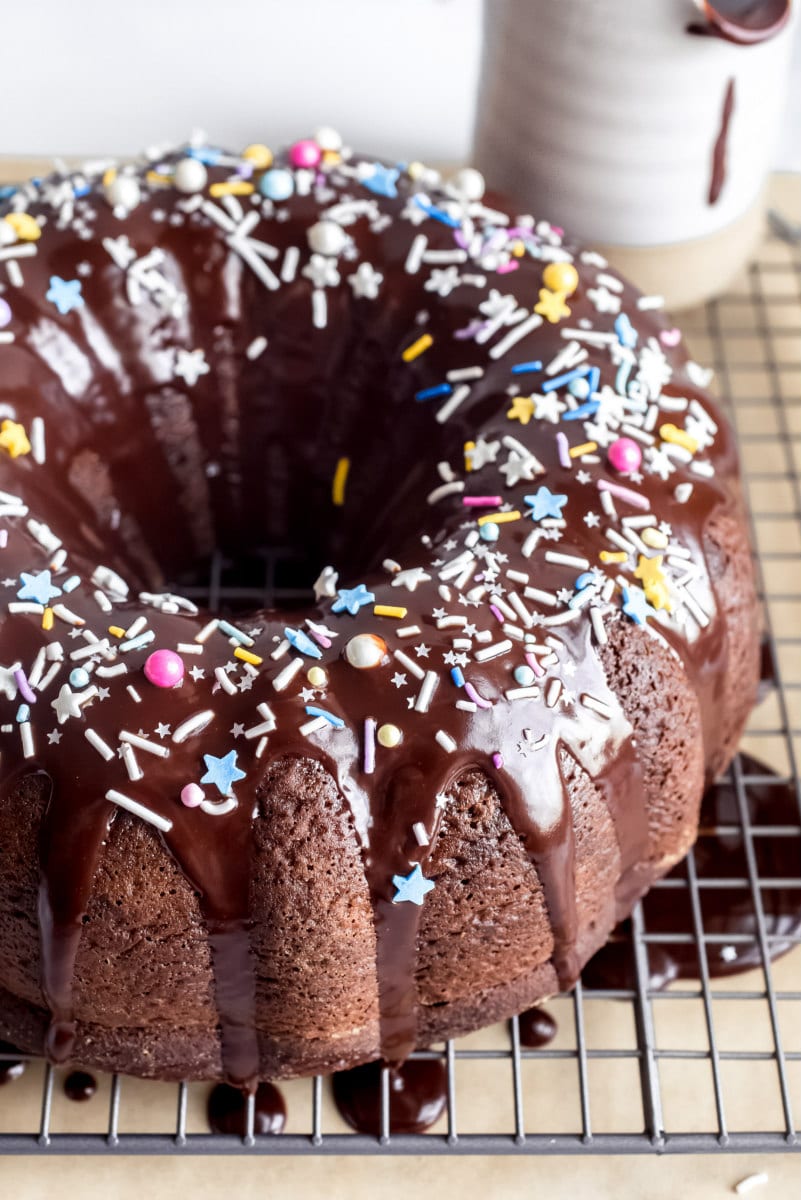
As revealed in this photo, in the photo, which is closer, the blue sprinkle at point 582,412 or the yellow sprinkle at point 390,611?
the yellow sprinkle at point 390,611

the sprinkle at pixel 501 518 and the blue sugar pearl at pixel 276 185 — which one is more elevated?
the blue sugar pearl at pixel 276 185

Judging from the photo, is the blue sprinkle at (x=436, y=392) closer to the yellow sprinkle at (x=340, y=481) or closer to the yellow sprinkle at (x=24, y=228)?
the yellow sprinkle at (x=340, y=481)

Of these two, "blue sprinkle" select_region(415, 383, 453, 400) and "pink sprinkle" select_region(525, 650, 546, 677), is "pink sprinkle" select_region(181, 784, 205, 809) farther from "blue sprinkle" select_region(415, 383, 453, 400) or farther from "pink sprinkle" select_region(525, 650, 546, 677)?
"blue sprinkle" select_region(415, 383, 453, 400)

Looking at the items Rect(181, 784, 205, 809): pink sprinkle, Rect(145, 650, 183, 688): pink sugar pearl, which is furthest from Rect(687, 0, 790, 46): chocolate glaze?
Rect(181, 784, 205, 809): pink sprinkle

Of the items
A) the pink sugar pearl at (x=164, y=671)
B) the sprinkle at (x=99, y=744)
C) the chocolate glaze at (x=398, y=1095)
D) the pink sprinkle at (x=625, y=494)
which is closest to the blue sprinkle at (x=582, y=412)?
the pink sprinkle at (x=625, y=494)

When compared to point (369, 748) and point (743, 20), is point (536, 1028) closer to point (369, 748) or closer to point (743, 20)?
point (369, 748)

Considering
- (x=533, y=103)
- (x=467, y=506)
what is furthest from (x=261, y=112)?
(x=467, y=506)

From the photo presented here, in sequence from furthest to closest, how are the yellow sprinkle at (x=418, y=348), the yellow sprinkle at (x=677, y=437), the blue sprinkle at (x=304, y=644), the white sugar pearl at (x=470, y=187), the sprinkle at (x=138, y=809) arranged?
the white sugar pearl at (x=470, y=187) → the yellow sprinkle at (x=418, y=348) → the yellow sprinkle at (x=677, y=437) → the blue sprinkle at (x=304, y=644) → the sprinkle at (x=138, y=809)
